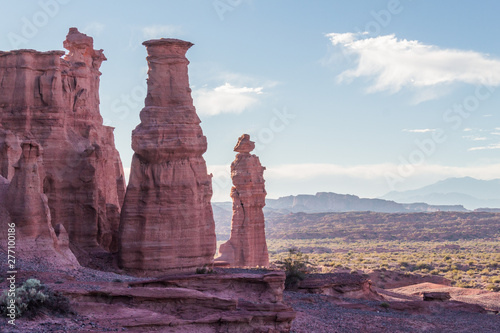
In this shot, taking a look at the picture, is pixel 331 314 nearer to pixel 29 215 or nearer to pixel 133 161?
pixel 133 161

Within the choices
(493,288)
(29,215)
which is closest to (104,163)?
(29,215)

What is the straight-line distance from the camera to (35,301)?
692 inches

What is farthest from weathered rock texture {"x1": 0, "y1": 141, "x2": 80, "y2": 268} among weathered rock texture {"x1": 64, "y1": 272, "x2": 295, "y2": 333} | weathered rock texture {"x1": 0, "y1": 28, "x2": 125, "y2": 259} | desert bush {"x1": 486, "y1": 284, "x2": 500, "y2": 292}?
desert bush {"x1": 486, "y1": 284, "x2": 500, "y2": 292}

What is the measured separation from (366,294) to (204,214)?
11.6 metres

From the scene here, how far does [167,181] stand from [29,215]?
26.8ft

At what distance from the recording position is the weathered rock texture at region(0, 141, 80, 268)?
2552cm

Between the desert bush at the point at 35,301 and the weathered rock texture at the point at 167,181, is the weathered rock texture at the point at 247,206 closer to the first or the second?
the weathered rock texture at the point at 167,181

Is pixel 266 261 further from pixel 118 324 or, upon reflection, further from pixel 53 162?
pixel 118 324

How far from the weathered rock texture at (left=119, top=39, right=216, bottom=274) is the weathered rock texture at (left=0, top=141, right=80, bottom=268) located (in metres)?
5.50

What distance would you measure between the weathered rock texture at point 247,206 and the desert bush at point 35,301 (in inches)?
1307

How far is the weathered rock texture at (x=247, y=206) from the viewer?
51.7 m

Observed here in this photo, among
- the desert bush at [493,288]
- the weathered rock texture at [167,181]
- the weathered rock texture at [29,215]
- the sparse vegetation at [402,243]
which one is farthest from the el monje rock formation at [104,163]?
the sparse vegetation at [402,243]

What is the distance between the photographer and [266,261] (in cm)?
5209

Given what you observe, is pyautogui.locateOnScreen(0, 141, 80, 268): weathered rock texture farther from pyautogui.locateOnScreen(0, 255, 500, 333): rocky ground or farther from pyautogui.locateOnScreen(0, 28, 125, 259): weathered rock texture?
pyautogui.locateOnScreen(0, 28, 125, 259): weathered rock texture
